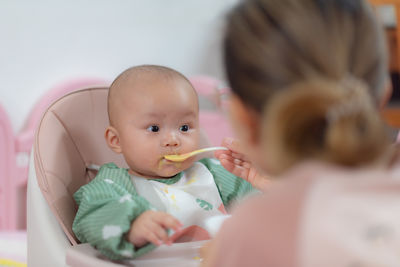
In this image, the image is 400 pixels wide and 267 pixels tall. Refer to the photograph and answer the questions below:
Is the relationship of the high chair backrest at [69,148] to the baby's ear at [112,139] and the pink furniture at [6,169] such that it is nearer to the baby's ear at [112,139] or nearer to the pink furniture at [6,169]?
the baby's ear at [112,139]

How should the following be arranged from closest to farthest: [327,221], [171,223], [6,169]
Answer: [327,221], [171,223], [6,169]

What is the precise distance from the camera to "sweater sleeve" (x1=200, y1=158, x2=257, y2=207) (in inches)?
41.6

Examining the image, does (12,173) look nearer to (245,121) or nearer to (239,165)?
(239,165)

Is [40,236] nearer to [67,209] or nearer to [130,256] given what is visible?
[67,209]

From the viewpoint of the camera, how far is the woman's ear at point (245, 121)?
59cm

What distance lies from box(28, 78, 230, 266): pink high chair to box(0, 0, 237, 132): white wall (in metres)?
0.58

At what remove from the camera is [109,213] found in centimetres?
85

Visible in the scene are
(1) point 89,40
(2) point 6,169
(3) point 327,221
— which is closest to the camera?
(3) point 327,221

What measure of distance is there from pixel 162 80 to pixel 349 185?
0.55 m

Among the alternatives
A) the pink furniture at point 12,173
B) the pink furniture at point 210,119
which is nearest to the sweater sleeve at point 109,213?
the pink furniture at point 12,173

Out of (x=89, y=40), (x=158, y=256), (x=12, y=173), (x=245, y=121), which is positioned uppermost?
(x=245, y=121)

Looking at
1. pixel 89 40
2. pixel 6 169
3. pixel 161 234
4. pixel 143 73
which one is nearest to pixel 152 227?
pixel 161 234

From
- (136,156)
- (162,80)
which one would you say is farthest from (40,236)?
(162,80)

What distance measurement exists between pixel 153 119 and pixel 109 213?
0.19 m
